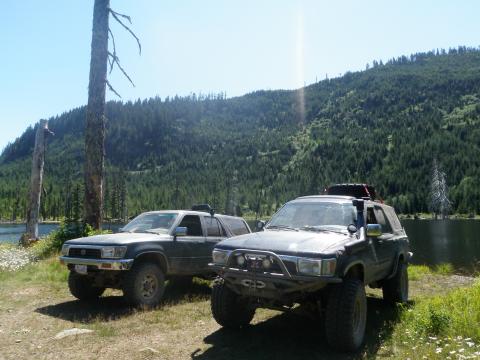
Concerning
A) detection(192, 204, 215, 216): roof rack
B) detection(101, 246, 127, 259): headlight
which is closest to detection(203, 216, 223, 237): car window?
detection(192, 204, 215, 216): roof rack

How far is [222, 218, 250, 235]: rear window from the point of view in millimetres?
11609

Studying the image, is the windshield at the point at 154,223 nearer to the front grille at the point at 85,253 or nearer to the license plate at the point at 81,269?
the front grille at the point at 85,253

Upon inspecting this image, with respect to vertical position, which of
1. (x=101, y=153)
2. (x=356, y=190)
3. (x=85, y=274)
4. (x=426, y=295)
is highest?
(x=101, y=153)

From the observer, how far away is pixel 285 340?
6.96m

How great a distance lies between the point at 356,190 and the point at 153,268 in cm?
929

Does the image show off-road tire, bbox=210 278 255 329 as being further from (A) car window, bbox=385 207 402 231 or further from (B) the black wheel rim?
(A) car window, bbox=385 207 402 231

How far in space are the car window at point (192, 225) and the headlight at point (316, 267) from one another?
16.3 ft

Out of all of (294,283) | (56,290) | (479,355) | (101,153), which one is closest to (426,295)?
(479,355)

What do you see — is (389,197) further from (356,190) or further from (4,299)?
(4,299)

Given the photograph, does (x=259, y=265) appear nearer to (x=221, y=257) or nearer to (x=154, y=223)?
(x=221, y=257)

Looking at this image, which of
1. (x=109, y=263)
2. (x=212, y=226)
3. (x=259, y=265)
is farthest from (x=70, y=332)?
(x=212, y=226)

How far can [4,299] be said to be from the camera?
31.6 ft

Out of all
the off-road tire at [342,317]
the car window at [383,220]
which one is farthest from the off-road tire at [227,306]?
the car window at [383,220]

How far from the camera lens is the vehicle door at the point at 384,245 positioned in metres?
8.14
